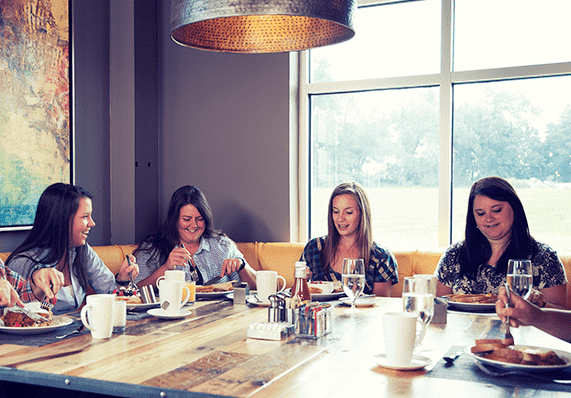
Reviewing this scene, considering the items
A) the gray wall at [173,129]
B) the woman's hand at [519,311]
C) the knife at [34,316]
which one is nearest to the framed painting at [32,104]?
the gray wall at [173,129]

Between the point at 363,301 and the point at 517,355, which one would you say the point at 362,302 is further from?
the point at 517,355

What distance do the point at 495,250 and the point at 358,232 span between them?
69 cm

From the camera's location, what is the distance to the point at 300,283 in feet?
5.97

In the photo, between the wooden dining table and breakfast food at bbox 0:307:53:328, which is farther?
breakfast food at bbox 0:307:53:328

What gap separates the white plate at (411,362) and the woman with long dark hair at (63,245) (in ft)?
4.44

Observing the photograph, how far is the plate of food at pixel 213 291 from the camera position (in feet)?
7.56

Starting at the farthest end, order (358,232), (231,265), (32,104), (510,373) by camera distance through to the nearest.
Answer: (32,104) → (358,232) → (231,265) → (510,373)

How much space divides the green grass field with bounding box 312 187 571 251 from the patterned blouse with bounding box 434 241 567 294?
88cm

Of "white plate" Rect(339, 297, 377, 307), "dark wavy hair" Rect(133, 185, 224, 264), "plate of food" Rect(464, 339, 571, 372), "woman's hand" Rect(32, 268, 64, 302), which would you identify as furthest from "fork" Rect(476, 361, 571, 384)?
"dark wavy hair" Rect(133, 185, 224, 264)

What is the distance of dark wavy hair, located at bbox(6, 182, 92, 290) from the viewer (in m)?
2.49

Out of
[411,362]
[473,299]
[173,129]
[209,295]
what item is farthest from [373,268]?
[173,129]

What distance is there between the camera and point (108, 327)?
158 centimetres

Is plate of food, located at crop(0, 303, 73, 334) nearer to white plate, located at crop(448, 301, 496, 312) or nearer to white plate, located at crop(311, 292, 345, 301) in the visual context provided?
white plate, located at crop(311, 292, 345, 301)

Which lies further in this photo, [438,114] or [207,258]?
[438,114]
